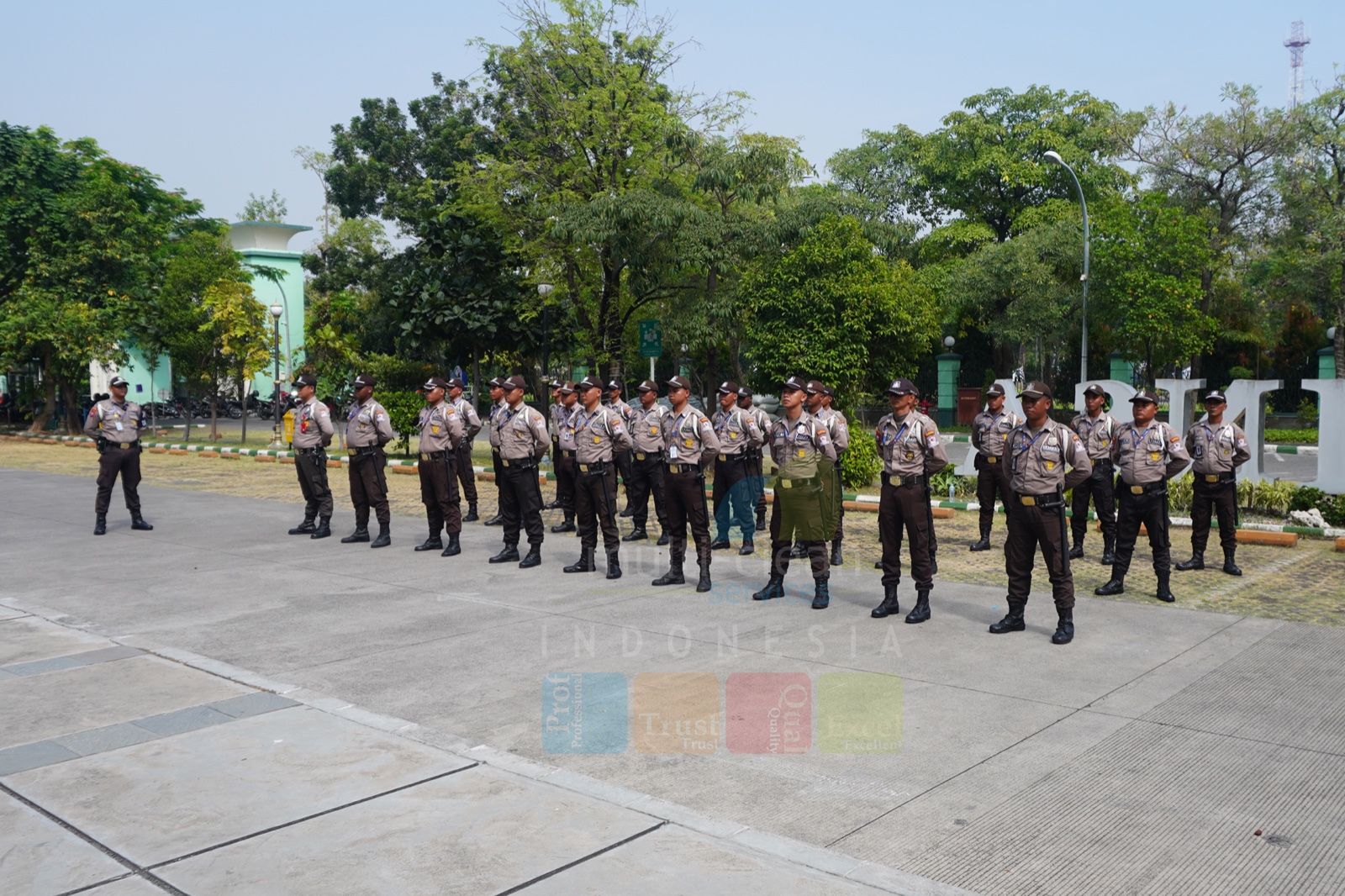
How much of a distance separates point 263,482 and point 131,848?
1796cm

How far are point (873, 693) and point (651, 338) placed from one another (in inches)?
519

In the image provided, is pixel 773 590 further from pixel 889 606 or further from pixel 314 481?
pixel 314 481

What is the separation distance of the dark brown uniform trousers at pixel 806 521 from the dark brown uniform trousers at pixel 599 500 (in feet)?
6.67

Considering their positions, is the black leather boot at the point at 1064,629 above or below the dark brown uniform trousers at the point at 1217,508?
below

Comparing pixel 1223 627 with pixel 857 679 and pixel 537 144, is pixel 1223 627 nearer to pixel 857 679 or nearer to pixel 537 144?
pixel 857 679

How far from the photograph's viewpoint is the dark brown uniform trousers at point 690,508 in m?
10.2

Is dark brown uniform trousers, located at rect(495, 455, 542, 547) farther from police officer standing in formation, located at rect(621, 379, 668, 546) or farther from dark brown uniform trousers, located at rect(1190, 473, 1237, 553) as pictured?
dark brown uniform trousers, located at rect(1190, 473, 1237, 553)

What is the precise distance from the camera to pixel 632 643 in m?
8.02

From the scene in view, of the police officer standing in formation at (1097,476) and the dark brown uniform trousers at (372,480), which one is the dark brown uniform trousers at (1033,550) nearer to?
the police officer standing in formation at (1097,476)

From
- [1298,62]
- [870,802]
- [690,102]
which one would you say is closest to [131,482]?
[870,802]

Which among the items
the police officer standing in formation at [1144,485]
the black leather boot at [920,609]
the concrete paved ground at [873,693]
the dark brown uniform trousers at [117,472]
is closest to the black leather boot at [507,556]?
the concrete paved ground at [873,693]

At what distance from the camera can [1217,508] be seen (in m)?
10.9

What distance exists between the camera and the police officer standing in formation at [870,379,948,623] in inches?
347

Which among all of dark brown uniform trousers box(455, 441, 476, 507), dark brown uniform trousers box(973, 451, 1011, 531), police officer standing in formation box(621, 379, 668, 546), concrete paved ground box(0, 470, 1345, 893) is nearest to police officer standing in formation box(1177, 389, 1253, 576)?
dark brown uniform trousers box(973, 451, 1011, 531)
